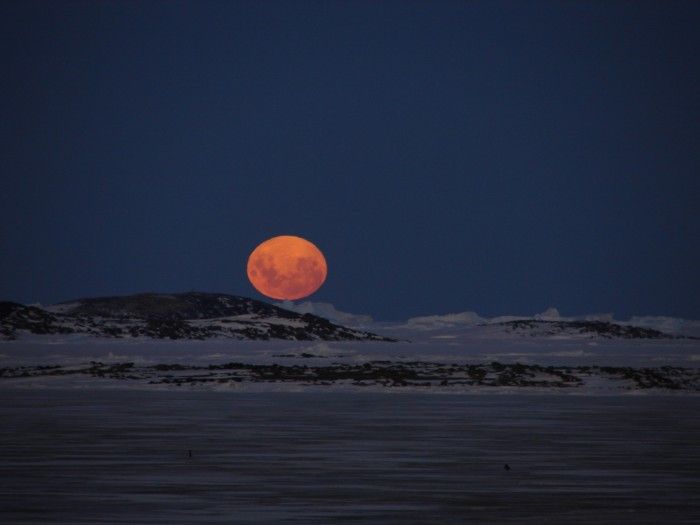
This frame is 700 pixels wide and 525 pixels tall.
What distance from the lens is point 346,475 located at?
22.6 m

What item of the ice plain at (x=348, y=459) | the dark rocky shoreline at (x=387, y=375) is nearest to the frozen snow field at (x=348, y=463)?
the ice plain at (x=348, y=459)

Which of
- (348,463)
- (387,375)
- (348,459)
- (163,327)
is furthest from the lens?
(163,327)

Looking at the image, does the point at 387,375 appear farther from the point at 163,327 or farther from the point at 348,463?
the point at 163,327

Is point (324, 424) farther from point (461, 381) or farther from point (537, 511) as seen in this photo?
point (461, 381)

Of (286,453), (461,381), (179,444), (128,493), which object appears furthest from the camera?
(461,381)

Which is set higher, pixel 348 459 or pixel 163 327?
pixel 163 327

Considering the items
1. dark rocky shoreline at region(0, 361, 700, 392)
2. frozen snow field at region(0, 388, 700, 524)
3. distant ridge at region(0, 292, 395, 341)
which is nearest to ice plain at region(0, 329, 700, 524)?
frozen snow field at region(0, 388, 700, 524)

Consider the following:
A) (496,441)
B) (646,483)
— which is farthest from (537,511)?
(496,441)

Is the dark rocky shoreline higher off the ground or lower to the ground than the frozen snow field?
higher

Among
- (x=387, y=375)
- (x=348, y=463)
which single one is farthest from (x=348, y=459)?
(x=387, y=375)

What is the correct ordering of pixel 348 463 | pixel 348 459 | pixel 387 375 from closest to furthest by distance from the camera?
pixel 348 463 < pixel 348 459 < pixel 387 375

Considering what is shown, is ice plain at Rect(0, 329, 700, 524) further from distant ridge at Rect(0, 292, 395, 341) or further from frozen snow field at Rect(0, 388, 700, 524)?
distant ridge at Rect(0, 292, 395, 341)

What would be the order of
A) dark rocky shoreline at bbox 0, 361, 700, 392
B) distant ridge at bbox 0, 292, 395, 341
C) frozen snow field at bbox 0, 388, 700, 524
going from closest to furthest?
frozen snow field at bbox 0, 388, 700, 524, dark rocky shoreline at bbox 0, 361, 700, 392, distant ridge at bbox 0, 292, 395, 341

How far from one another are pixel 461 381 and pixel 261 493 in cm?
3575
